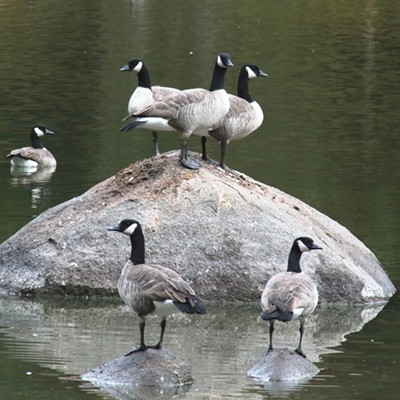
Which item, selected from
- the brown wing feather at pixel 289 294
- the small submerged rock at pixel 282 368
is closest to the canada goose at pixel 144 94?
the brown wing feather at pixel 289 294

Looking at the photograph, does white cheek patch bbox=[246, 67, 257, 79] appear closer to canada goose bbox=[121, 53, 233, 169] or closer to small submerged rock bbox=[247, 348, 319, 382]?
canada goose bbox=[121, 53, 233, 169]

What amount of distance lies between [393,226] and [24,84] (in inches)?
905

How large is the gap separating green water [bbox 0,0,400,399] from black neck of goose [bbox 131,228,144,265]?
1.45 metres

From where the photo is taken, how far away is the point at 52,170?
101 ft

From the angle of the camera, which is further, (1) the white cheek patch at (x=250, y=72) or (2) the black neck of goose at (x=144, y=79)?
(2) the black neck of goose at (x=144, y=79)

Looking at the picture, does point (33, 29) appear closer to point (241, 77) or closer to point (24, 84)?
point (24, 84)

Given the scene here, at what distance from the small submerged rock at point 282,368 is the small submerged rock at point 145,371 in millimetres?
871

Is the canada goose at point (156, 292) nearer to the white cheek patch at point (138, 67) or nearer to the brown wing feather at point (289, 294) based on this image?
the brown wing feather at point (289, 294)

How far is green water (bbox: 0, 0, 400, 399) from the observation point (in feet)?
51.3

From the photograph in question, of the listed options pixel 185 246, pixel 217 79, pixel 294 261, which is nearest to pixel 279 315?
pixel 294 261

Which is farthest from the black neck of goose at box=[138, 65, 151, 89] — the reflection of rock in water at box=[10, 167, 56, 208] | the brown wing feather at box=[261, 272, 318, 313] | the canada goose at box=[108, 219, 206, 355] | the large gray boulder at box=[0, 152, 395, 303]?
the canada goose at box=[108, 219, 206, 355]

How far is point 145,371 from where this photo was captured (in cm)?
1420

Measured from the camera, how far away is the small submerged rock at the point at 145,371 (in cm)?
1415

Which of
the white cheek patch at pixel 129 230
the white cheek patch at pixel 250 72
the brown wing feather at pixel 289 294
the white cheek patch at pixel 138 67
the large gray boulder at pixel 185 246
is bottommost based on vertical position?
the large gray boulder at pixel 185 246
